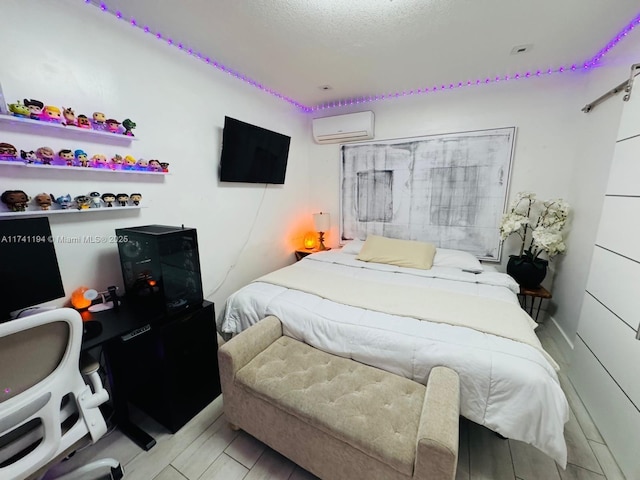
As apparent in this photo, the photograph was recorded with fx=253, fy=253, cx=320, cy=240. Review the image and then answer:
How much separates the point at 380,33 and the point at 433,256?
2.03m

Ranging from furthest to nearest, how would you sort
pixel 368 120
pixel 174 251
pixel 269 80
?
pixel 368 120, pixel 269 80, pixel 174 251

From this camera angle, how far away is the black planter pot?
2.39 m

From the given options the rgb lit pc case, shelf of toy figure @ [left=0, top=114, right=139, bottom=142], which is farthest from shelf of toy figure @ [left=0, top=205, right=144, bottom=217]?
shelf of toy figure @ [left=0, top=114, right=139, bottom=142]

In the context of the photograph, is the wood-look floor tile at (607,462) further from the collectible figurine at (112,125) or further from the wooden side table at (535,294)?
the collectible figurine at (112,125)

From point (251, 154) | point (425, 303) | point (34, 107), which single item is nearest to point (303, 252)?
point (251, 154)

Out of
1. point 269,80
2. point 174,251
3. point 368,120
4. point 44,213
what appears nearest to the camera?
point 44,213

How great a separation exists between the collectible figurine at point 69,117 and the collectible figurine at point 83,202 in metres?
0.39

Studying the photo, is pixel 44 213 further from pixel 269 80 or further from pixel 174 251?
pixel 269 80

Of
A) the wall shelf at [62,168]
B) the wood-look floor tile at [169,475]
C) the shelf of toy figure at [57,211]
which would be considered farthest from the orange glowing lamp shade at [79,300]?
the wood-look floor tile at [169,475]

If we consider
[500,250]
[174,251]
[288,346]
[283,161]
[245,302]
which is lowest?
[288,346]

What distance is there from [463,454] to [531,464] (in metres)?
0.33

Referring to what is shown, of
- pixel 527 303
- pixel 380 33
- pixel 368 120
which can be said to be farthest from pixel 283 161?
pixel 527 303

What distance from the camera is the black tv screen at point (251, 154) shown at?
2.36m

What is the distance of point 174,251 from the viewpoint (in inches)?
61.8
